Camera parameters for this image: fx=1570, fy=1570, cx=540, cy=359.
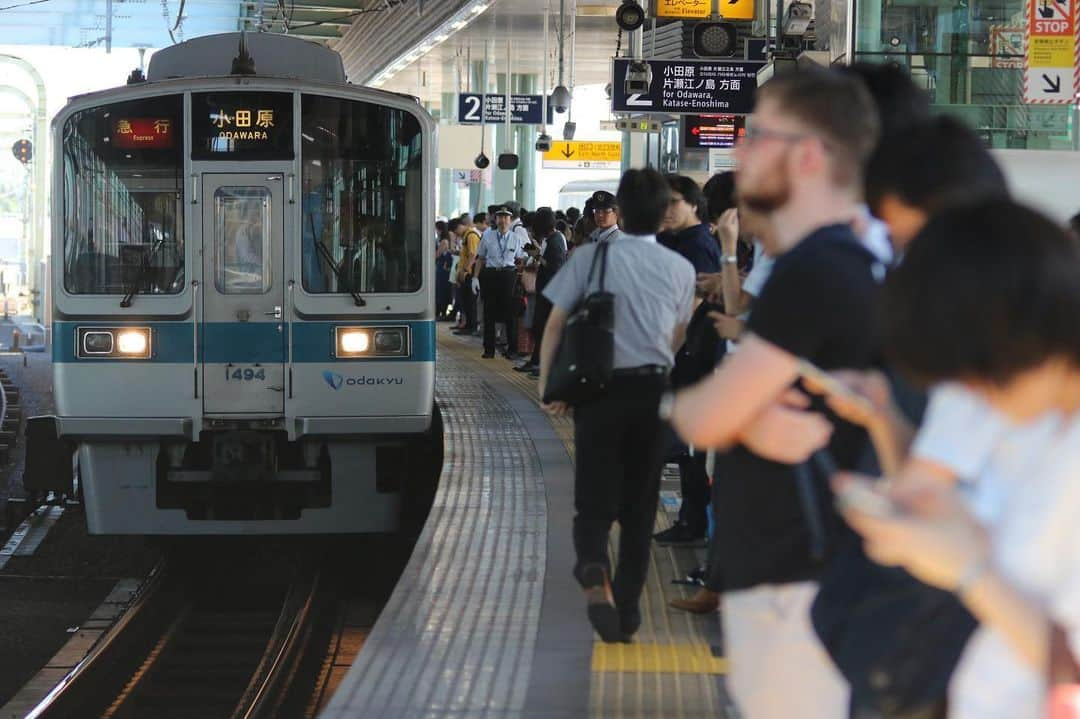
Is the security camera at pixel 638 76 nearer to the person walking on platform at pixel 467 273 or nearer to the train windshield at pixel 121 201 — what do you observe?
the person walking on platform at pixel 467 273

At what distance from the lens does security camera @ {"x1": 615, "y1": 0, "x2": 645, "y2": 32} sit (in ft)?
50.4

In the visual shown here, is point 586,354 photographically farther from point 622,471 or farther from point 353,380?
point 353,380

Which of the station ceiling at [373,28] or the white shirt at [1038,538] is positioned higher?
the station ceiling at [373,28]

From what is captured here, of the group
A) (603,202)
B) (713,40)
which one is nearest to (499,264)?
(713,40)

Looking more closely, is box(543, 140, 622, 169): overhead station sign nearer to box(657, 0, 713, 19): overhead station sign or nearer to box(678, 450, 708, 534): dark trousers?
box(657, 0, 713, 19): overhead station sign

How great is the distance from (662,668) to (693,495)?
6.93 ft

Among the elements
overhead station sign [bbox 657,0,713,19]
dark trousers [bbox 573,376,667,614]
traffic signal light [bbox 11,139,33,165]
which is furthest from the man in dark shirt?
traffic signal light [bbox 11,139,33,165]

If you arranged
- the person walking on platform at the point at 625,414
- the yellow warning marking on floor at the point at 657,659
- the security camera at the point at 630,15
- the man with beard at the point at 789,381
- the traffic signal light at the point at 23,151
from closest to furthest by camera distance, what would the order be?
the man with beard at the point at 789,381, the yellow warning marking on floor at the point at 657,659, the person walking on platform at the point at 625,414, the security camera at the point at 630,15, the traffic signal light at the point at 23,151

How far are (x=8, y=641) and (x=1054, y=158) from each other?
6.55 metres

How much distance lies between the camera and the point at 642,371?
16.9 ft

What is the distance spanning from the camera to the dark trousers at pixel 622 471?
5.10 meters

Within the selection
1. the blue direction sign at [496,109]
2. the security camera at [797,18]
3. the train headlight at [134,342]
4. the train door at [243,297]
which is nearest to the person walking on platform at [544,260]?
the security camera at [797,18]

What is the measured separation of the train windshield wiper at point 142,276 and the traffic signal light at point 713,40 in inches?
318

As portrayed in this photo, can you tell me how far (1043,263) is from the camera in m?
1.72
